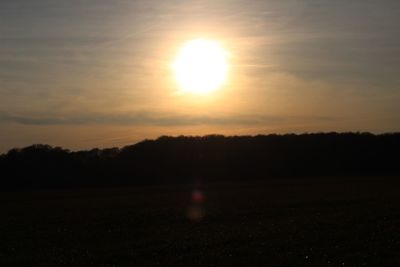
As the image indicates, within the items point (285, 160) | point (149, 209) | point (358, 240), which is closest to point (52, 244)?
point (358, 240)

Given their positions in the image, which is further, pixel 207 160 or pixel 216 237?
pixel 207 160

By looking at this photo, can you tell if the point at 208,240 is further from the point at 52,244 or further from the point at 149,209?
the point at 149,209

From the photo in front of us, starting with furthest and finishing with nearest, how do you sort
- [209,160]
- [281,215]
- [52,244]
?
[209,160], [281,215], [52,244]

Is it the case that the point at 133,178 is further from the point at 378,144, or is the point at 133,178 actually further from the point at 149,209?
the point at 149,209

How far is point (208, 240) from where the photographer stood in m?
25.4

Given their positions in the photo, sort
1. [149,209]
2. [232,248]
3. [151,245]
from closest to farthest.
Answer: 1. [232,248]
2. [151,245]
3. [149,209]

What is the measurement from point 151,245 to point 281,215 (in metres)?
13.3

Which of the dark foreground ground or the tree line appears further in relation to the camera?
the tree line

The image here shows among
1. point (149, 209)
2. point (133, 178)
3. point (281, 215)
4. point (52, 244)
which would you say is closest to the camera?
point (52, 244)

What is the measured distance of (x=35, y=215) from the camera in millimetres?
45344

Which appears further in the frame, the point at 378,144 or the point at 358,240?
the point at 378,144

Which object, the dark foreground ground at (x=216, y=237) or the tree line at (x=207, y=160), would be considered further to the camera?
the tree line at (x=207, y=160)

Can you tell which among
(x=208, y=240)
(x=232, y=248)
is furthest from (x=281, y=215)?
(x=232, y=248)

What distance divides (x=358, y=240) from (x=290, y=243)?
249 centimetres
